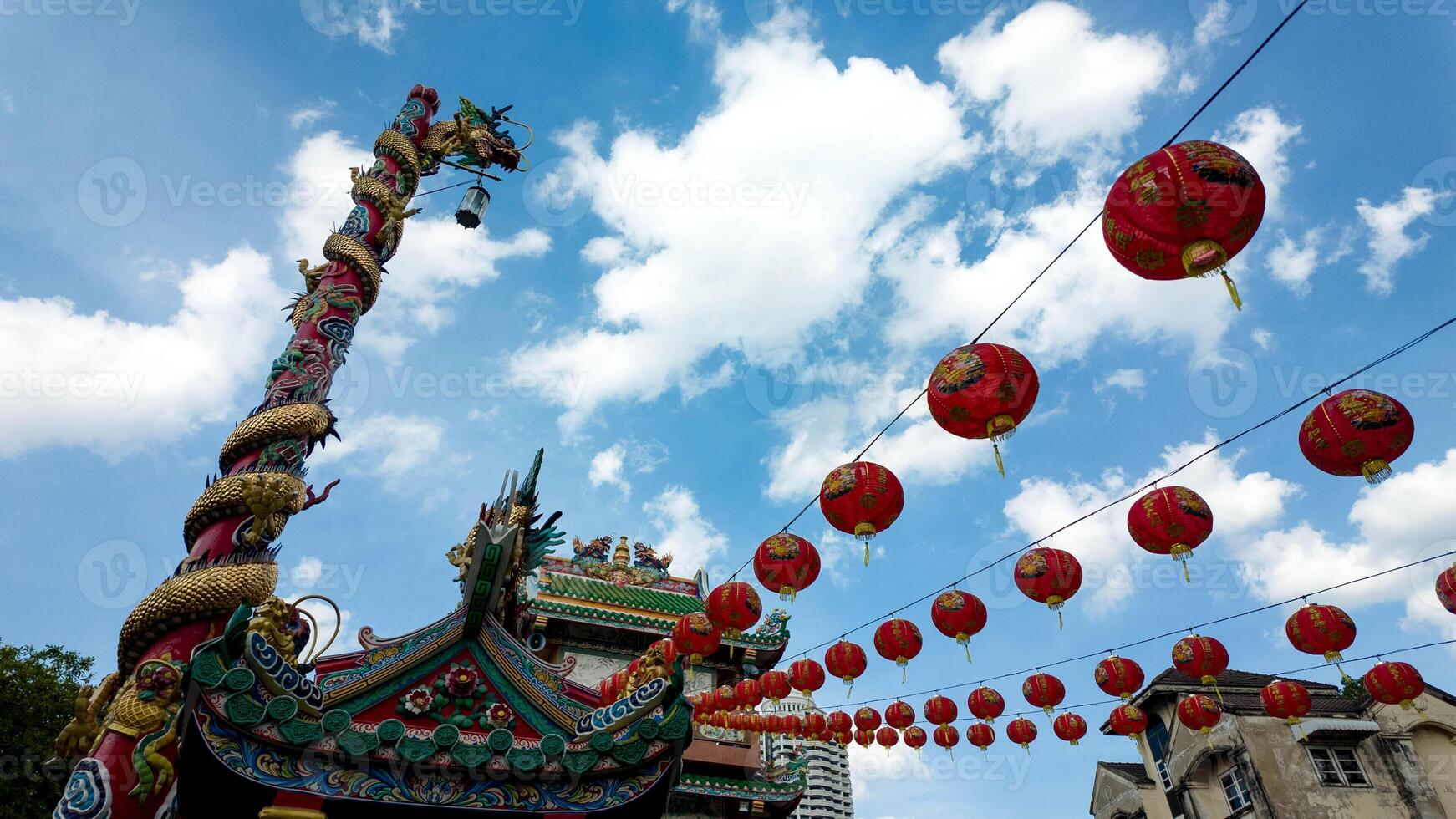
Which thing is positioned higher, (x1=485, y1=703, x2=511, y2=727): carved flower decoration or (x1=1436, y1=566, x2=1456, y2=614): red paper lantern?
(x1=1436, y1=566, x2=1456, y2=614): red paper lantern

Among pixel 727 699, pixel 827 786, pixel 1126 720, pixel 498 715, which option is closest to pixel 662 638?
pixel 727 699

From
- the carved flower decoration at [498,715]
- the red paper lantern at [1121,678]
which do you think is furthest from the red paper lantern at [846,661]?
the carved flower decoration at [498,715]

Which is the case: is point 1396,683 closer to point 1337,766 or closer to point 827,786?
point 1337,766

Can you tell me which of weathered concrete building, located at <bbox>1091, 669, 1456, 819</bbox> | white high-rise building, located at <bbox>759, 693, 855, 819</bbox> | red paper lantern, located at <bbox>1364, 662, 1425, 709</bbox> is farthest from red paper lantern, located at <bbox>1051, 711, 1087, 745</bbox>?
white high-rise building, located at <bbox>759, 693, 855, 819</bbox>

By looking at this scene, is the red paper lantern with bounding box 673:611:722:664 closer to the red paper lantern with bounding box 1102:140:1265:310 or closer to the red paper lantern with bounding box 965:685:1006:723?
the red paper lantern with bounding box 965:685:1006:723

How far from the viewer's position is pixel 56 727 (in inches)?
647

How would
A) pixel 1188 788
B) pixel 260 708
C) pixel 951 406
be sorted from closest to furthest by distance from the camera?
pixel 260 708
pixel 951 406
pixel 1188 788

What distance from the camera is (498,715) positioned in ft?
20.8

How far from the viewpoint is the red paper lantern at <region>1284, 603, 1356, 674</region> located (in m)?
10.3

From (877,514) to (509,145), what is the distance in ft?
42.4

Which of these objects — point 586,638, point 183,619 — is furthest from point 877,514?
point 586,638

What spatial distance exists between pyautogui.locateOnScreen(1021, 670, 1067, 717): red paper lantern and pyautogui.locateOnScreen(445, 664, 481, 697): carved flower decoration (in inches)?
398

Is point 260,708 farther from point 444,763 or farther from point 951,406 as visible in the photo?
point 951,406

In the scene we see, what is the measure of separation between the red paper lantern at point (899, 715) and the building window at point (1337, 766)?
522 inches
